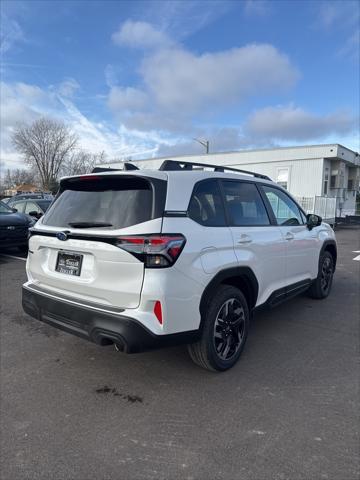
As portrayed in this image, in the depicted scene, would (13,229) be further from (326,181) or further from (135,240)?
(326,181)

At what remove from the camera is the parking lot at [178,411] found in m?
2.10

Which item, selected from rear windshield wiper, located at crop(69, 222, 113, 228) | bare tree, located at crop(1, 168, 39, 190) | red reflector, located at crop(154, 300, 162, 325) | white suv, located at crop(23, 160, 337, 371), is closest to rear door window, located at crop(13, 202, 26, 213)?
white suv, located at crop(23, 160, 337, 371)

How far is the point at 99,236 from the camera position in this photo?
2609mm

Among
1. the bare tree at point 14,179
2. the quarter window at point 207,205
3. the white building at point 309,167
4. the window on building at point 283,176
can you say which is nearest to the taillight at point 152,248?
the quarter window at point 207,205

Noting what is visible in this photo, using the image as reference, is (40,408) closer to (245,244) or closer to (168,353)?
(168,353)

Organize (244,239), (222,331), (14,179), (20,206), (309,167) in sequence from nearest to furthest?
(222,331), (244,239), (20,206), (309,167), (14,179)

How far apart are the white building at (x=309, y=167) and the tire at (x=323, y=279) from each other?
52.7ft

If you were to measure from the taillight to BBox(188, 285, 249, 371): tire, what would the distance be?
0.67 meters

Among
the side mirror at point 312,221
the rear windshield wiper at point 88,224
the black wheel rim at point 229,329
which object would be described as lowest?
the black wheel rim at point 229,329

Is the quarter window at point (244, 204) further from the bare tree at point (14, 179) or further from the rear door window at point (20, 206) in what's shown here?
the bare tree at point (14, 179)

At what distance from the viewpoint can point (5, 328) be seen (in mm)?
4219

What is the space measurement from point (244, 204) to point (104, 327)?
1.89m

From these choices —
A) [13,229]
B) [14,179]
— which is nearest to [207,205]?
[13,229]

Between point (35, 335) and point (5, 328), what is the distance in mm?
491
